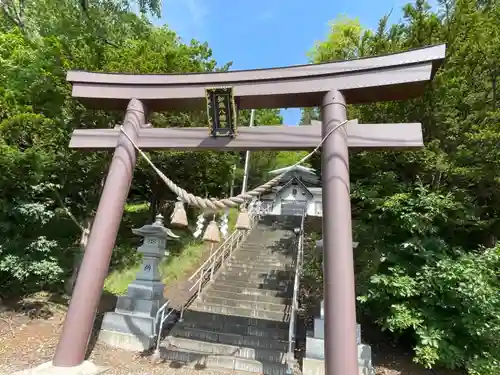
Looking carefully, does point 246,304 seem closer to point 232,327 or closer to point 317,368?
point 232,327

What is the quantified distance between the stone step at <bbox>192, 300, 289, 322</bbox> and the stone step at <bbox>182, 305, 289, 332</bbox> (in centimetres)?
21

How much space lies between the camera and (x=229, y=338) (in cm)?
598

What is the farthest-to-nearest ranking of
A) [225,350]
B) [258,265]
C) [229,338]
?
[258,265]
[229,338]
[225,350]

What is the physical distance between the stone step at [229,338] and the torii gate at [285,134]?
234 cm

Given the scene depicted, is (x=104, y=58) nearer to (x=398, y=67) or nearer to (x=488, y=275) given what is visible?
(x=398, y=67)

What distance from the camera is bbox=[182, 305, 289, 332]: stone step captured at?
21.0ft

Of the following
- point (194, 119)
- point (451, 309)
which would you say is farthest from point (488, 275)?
point (194, 119)

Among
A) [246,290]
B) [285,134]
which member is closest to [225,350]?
[246,290]

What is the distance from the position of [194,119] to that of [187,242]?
15.9 feet

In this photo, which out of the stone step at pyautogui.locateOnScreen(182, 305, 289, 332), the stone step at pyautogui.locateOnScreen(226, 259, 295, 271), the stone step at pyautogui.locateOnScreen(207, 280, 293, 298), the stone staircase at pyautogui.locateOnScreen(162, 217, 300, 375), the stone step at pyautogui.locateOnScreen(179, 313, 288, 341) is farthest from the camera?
the stone step at pyautogui.locateOnScreen(226, 259, 295, 271)

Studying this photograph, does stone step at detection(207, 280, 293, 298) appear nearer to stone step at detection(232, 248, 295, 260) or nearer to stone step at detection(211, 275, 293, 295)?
stone step at detection(211, 275, 293, 295)

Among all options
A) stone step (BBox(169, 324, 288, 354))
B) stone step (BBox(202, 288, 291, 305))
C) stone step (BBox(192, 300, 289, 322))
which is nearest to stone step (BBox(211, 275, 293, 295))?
stone step (BBox(202, 288, 291, 305))

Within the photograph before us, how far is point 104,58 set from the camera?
887 centimetres

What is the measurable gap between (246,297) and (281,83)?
503cm
